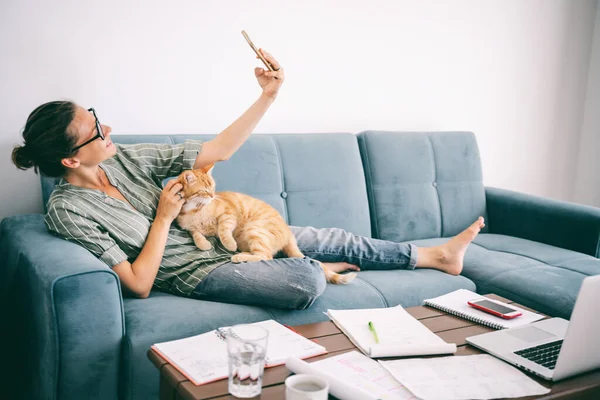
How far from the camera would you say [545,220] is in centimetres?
271

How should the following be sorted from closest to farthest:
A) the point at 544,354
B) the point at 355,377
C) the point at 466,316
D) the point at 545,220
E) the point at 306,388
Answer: the point at 306,388
the point at 355,377
the point at 544,354
the point at 466,316
the point at 545,220

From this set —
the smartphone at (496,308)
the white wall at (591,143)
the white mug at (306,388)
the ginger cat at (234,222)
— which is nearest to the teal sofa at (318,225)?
the ginger cat at (234,222)

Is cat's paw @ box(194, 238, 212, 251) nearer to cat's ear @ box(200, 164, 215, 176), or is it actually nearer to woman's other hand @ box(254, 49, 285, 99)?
cat's ear @ box(200, 164, 215, 176)

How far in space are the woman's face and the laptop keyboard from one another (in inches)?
52.7

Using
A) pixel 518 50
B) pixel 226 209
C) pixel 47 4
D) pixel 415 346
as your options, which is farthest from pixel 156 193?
pixel 518 50

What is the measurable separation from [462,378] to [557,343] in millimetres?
351

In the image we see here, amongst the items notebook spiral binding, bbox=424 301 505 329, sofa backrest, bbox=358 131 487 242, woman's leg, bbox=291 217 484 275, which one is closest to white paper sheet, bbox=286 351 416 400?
notebook spiral binding, bbox=424 301 505 329

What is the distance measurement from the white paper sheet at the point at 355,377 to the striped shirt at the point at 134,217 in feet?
2.38

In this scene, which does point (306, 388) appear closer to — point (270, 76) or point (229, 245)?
point (229, 245)

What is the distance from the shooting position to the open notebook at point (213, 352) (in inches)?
42.3

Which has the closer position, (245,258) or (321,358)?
(321,358)

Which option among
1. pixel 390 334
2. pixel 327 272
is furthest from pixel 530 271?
pixel 390 334

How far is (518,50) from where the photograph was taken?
138 inches

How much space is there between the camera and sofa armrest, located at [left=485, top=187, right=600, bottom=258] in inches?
100.0
